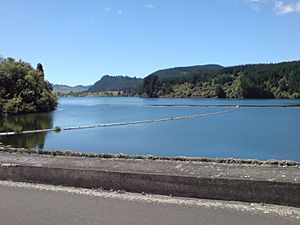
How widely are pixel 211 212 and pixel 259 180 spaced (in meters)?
0.92

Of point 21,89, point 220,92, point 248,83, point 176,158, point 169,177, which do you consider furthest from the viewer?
point 220,92

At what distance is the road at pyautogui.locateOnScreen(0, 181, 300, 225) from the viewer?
5223 mm

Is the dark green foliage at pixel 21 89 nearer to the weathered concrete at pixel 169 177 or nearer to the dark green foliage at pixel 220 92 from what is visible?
the weathered concrete at pixel 169 177

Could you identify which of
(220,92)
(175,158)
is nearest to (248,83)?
(220,92)

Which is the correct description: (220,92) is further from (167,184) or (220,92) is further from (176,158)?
(167,184)

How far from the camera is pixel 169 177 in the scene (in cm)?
626

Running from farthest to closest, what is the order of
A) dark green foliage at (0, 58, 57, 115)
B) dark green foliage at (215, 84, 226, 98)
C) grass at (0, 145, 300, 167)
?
dark green foliage at (215, 84, 226, 98)
dark green foliage at (0, 58, 57, 115)
grass at (0, 145, 300, 167)

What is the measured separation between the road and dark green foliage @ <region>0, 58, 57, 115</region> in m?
67.7

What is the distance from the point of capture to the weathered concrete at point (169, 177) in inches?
223

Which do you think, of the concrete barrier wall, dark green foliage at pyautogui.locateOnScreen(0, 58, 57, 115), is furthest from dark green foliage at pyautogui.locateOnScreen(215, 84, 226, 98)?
the concrete barrier wall

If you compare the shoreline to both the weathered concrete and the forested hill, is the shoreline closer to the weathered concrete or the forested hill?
the weathered concrete

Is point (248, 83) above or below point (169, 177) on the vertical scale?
above

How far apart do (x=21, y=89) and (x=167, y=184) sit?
251ft

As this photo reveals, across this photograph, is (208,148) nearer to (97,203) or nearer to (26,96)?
(97,203)
